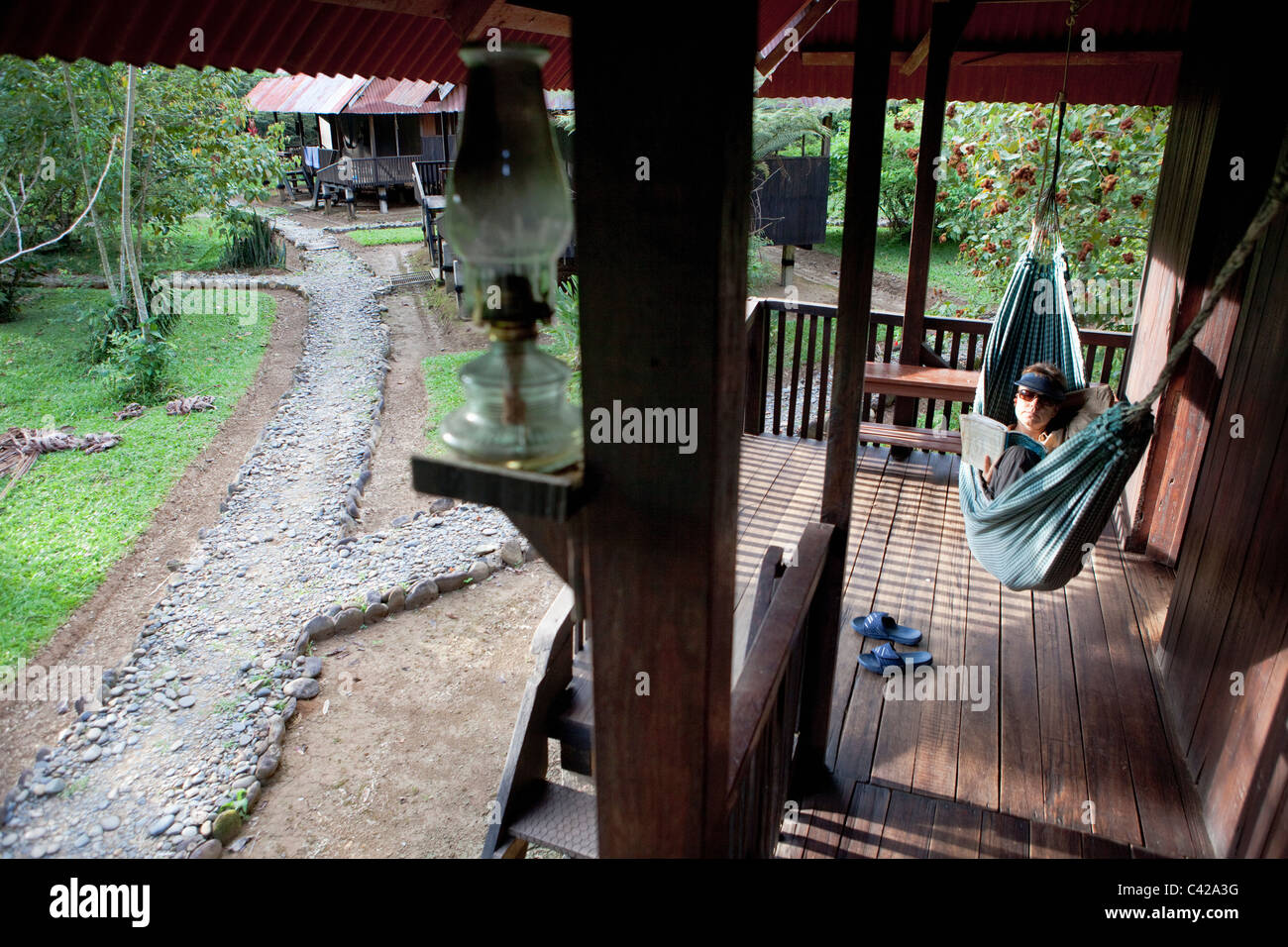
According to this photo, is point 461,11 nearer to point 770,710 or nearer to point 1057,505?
point 770,710

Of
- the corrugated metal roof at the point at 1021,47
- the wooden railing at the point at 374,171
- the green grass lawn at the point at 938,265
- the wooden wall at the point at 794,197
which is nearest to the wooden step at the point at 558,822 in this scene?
the corrugated metal roof at the point at 1021,47

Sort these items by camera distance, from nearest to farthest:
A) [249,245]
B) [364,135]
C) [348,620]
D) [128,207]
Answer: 1. [348,620]
2. [128,207]
3. [249,245]
4. [364,135]

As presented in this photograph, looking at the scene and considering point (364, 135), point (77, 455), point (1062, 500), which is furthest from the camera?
point (364, 135)

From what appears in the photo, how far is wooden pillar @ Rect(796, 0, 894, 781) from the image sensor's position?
1.95m

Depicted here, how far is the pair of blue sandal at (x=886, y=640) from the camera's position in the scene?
2812mm

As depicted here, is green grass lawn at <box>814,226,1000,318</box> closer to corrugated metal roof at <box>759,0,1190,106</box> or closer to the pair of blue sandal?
corrugated metal roof at <box>759,0,1190,106</box>

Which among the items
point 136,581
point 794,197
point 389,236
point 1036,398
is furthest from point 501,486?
point 389,236

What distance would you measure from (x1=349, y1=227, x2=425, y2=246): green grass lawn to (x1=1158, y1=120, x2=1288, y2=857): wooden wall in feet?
45.9

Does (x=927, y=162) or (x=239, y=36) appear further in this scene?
(x=927, y=162)

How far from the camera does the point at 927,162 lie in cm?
415

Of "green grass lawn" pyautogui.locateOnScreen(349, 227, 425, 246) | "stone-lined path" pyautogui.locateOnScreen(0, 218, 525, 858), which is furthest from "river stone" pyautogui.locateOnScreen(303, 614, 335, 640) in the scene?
"green grass lawn" pyautogui.locateOnScreen(349, 227, 425, 246)

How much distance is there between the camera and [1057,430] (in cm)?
319

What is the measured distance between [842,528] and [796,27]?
246 cm
